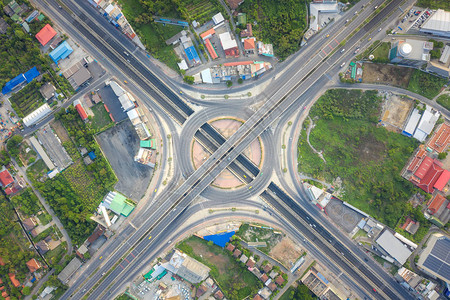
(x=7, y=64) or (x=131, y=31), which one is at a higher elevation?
(x=7, y=64)

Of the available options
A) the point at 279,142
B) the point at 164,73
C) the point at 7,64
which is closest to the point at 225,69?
the point at 164,73

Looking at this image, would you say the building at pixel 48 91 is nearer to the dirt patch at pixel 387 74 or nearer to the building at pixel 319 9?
the building at pixel 319 9

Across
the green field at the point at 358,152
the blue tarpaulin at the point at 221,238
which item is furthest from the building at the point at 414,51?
the blue tarpaulin at the point at 221,238

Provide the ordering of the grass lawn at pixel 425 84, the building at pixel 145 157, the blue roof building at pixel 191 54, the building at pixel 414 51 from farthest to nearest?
the blue roof building at pixel 191 54 < the building at pixel 145 157 < the grass lawn at pixel 425 84 < the building at pixel 414 51

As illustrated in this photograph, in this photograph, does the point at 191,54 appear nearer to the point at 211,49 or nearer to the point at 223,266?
the point at 211,49

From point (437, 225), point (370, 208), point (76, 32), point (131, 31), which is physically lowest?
point (437, 225)

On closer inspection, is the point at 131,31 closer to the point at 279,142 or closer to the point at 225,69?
the point at 225,69

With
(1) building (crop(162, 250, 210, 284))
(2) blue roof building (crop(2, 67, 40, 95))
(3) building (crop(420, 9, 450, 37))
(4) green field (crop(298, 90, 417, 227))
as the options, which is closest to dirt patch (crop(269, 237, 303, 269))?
(4) green field (crop(298, 90, 417, 227))
